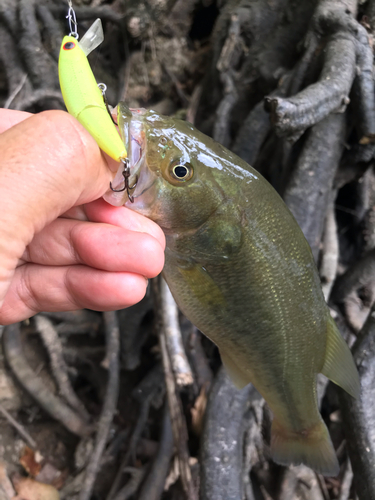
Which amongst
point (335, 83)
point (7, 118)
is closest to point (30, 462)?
point (7, 118)

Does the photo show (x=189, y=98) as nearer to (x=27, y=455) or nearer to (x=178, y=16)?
(x=178, y=16)

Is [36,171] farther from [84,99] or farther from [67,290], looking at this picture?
[67,290]

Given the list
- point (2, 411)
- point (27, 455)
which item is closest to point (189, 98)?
point (2, 411)

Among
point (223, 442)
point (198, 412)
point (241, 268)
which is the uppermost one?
point (241, 268)

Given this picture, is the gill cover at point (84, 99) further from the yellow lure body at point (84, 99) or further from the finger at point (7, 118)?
the finger at point (7, 118)

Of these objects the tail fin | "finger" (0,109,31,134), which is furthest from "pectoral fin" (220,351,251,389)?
"finger" (0,109,31,134)

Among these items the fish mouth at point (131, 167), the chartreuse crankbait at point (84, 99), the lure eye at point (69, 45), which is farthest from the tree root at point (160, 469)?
the lure eye at point (69, 45)
